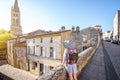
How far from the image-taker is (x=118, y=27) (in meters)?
44.3

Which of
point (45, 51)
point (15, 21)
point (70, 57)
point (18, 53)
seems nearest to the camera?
point (70, 57)

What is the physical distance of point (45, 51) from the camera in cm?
2222

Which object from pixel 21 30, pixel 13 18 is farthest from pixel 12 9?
pixel 21 30

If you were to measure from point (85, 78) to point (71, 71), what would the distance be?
4.88 ft

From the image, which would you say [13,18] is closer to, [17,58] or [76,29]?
[17,58]

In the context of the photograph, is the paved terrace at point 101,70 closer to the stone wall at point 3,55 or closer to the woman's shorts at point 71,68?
the woman's shorts at point 71,68

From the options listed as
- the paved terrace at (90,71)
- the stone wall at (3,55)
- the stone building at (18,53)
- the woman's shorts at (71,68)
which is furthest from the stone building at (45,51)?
the woman's shorts at (71,68)

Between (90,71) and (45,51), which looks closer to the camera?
(90,71)

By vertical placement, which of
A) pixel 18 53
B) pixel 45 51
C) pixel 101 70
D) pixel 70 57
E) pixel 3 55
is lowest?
pixel 3 55

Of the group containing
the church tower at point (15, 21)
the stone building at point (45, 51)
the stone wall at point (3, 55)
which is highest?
the church tower at point (15, 21)

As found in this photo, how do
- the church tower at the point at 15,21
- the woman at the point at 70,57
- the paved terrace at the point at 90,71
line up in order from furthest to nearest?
the church tower at the point at 15,21 → the woman at the point at 70,57 → the paved terrace at the point at 90,71

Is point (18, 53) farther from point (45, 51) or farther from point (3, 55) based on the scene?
point (3, 55)

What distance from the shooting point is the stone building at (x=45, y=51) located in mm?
19656

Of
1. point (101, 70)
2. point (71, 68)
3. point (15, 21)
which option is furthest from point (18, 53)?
point (15, 21)
